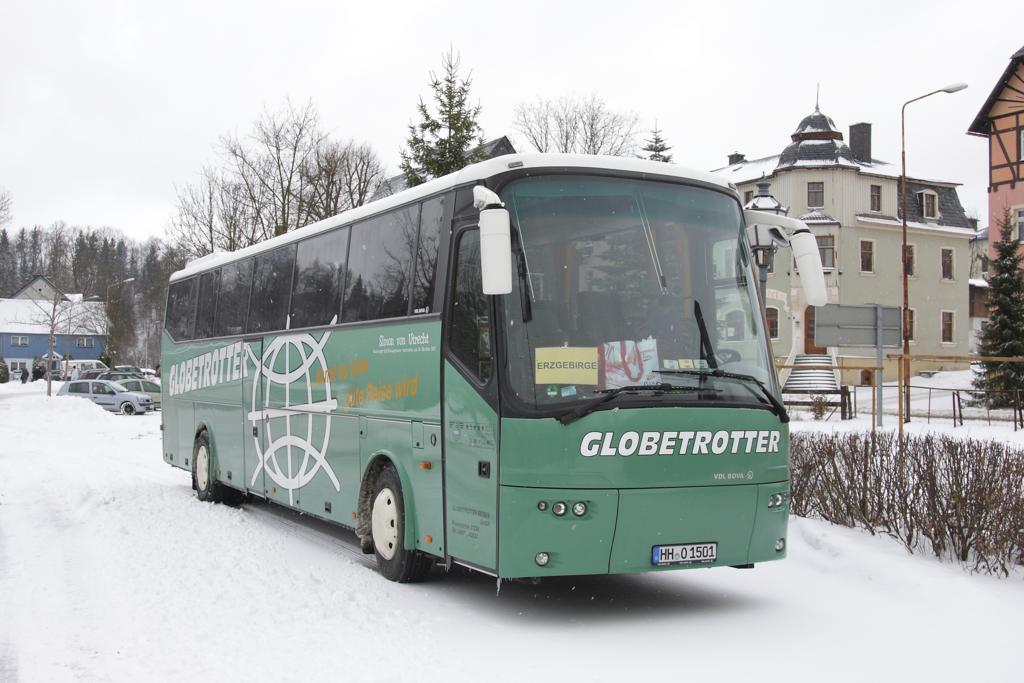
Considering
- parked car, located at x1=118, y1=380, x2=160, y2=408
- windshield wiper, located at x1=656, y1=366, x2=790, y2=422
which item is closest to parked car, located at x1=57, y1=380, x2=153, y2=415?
parked car, located at x1=118, y1=380, x2=160, y2=408

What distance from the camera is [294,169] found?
48.1m

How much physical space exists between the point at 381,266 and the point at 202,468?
717cm

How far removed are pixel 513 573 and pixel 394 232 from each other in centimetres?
383

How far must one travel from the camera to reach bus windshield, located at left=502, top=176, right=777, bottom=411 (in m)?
7.76

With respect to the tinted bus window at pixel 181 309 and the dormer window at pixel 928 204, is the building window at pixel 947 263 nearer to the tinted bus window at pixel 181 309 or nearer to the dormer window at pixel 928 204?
the dormer window at pixel 928 204

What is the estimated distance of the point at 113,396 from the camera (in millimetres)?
45500

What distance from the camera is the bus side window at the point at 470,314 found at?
8109mm

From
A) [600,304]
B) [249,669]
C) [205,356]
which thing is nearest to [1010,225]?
[205,356]

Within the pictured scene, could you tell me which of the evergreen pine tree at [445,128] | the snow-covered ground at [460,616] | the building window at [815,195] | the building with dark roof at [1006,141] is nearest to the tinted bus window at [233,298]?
the snow-covered ground at [460,616]

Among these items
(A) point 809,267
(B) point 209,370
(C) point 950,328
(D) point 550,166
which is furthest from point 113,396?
(C) point 950,328

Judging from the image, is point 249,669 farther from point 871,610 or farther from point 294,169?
point 294,169

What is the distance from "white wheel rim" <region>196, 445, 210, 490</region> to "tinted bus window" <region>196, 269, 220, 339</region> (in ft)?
5.78

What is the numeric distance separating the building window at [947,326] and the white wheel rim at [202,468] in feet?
172

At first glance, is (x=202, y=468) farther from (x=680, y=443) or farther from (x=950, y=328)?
(x=950, y=328)
